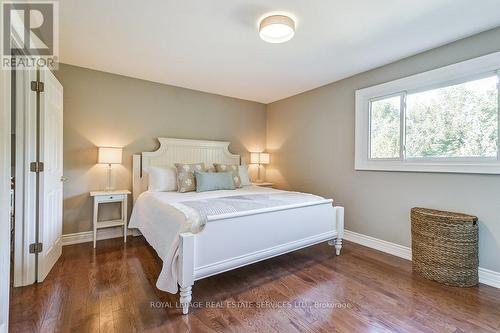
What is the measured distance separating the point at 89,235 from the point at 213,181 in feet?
5.97

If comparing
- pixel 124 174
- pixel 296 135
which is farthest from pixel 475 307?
pixel 124 174

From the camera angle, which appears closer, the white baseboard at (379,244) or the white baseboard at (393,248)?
the white baseboard at (393,248)

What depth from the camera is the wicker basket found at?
6.81 ft

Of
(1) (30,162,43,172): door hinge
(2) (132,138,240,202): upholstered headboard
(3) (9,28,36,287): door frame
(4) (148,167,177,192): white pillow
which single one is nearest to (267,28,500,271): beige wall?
(2) (132,138,240,202): upholstered headboard

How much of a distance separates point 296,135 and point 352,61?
159cm

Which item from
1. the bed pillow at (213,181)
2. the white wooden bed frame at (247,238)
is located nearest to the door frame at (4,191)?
the white wooden bed frame at (247,238)

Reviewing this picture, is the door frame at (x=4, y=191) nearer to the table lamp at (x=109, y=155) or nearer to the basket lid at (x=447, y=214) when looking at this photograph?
the table lamp at (x=109, y=155)

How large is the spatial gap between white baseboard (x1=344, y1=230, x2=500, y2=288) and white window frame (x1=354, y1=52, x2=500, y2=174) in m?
0.92

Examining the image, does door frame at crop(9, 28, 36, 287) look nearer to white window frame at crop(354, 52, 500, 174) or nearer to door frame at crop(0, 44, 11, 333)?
door frame at crop(0, 44, 11, 333)

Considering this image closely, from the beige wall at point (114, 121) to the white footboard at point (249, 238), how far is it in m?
2.18

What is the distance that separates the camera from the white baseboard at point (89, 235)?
3010 mm

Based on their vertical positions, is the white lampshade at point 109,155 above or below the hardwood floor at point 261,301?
above

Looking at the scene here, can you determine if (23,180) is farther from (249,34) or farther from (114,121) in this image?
(249,34)

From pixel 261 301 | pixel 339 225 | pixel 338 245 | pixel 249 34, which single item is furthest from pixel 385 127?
pixel 261 301
